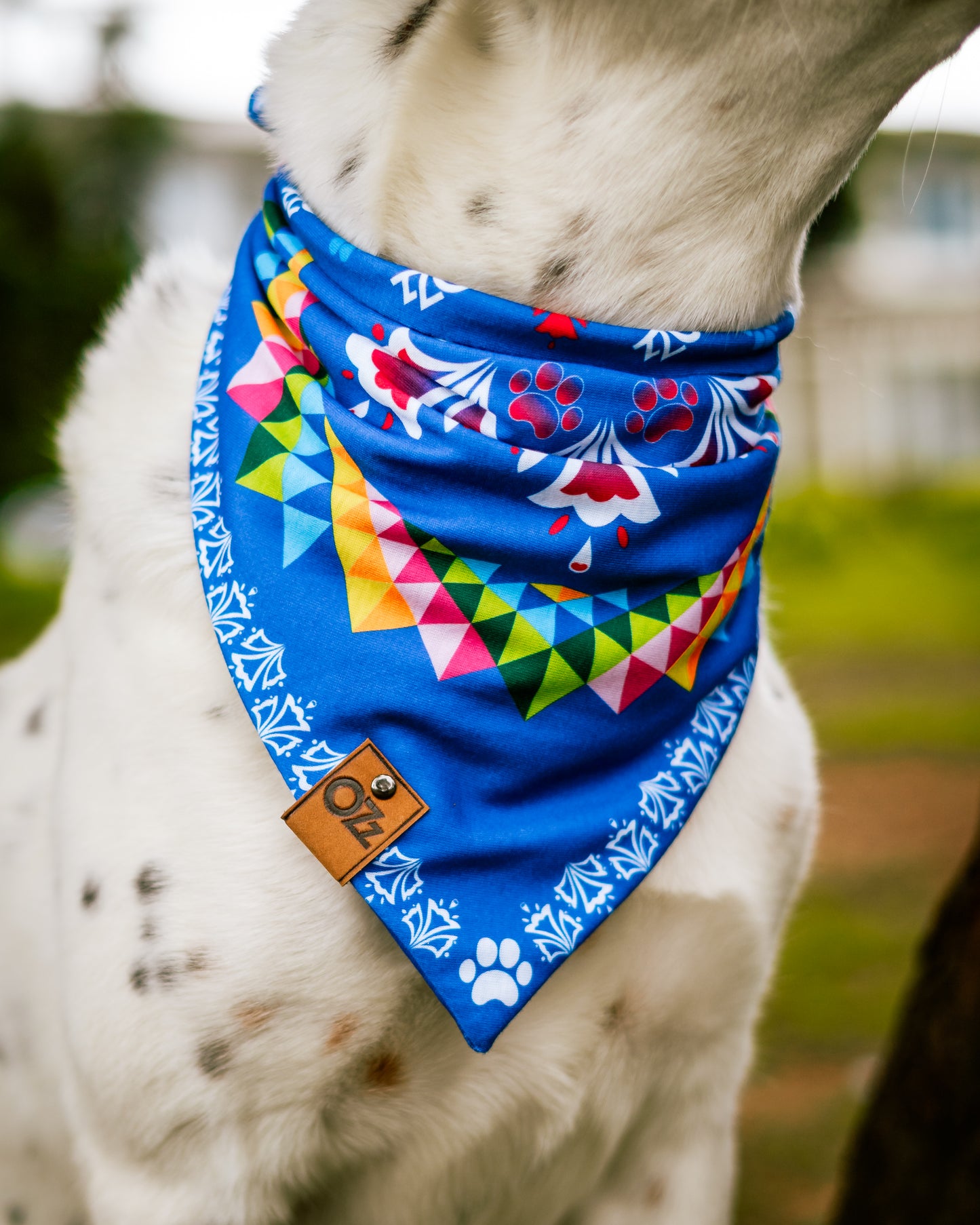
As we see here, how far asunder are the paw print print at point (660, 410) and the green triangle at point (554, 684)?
11.2 inches

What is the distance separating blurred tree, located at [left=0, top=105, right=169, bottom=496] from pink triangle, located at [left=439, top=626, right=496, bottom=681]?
685 centimetres

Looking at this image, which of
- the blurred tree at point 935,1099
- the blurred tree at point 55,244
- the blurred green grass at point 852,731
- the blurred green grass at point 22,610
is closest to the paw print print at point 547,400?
the blurred green grass at point 852,731

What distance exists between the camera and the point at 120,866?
51.4 inches

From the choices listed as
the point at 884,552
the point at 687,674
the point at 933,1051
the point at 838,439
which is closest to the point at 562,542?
the point at 687,674

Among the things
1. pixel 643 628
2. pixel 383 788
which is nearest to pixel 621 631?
pixel 643 628

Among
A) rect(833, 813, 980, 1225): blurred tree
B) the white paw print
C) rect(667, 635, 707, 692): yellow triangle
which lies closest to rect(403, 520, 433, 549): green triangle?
rect(667, 635, 707, 692): yellow triangle

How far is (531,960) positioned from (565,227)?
2.64ft

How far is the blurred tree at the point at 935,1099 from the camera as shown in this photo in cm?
183

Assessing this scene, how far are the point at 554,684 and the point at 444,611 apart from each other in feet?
0.52

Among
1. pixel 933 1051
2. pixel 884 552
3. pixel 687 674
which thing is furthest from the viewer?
pixel 884 552

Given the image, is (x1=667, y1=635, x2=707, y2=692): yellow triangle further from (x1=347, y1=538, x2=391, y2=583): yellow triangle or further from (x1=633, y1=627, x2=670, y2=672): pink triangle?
(x1=347, y1=538, x2=391, y2=583): yellow triangle

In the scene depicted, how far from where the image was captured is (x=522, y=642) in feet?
4.47

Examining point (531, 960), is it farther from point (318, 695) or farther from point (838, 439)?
point (838, 439)

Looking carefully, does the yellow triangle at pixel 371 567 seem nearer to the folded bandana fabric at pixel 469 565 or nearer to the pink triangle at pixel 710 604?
the folded bandana fabric at pixel 469 565
